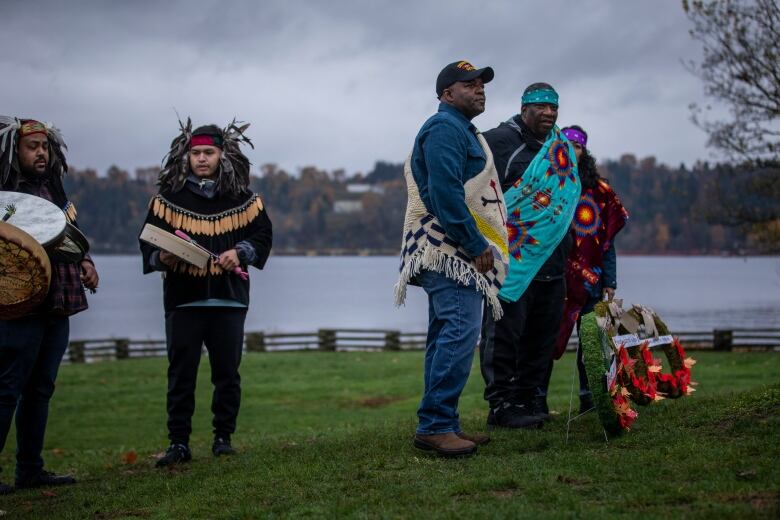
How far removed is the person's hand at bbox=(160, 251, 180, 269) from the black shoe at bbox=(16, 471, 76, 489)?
1.72m

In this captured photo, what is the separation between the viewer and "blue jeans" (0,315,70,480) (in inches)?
227

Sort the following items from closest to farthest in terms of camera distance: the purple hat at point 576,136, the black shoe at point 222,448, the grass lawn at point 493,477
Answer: the grass lawn at point 493,477 → the black shoe at point 222,448 → the purple hat at point 576,136

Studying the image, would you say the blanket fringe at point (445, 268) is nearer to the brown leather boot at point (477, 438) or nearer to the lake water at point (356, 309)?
the brown leather boot at point (477, 438)

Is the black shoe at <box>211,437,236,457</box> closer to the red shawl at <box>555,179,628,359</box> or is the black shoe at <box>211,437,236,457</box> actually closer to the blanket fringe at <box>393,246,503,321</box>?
the blanket fringe at <box>393,246,503,321</box>

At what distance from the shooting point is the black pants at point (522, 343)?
681 cm

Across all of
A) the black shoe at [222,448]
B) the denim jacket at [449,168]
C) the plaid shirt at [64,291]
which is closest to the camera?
the denim jacket at [449,168]

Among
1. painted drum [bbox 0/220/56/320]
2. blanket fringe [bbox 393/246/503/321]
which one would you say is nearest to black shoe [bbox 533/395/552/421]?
blanket fringe [bbox 393/246/503/321]

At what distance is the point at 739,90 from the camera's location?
787 inches

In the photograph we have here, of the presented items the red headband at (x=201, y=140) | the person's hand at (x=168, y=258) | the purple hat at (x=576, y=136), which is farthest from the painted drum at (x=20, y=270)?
the purple hat at (x=576, y=136)

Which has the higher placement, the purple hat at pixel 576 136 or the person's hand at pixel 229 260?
the purple hat at pixel 576 136

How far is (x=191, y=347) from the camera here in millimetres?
6637

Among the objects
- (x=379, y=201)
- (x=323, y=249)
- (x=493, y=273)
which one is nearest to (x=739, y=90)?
(x=493, y=273)

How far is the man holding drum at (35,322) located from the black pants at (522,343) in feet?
9.94

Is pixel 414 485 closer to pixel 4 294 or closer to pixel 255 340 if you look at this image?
pixel 4 294
